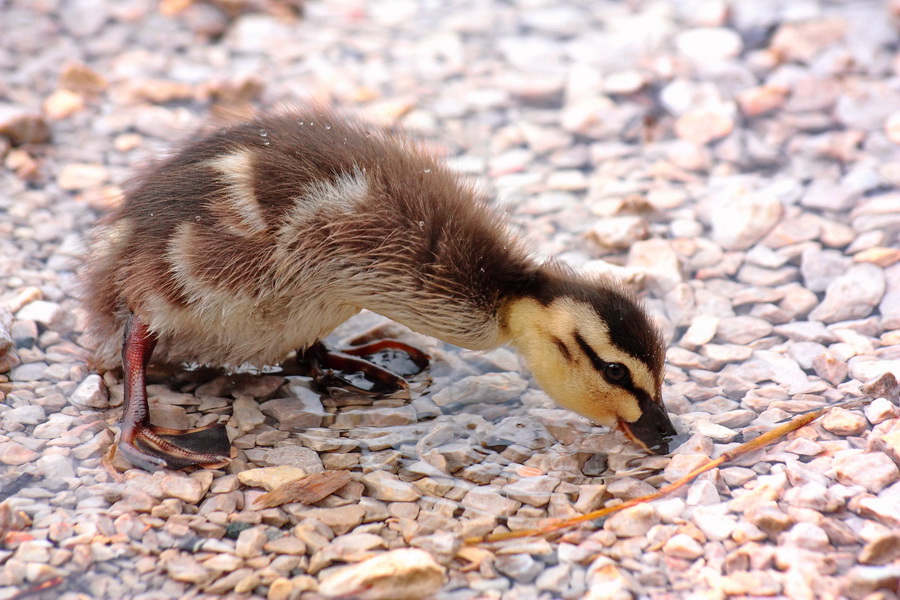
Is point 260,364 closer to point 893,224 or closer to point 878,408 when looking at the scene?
point 878,408

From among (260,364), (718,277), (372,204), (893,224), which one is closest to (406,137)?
(372,204)

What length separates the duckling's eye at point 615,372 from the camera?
8.45 feet

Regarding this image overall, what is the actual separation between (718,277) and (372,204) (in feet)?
4.58

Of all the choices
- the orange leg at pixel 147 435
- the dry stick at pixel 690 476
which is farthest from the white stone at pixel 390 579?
the orange leg at pixel 147 435

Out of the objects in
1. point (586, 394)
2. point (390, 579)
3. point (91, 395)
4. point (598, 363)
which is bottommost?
point (91, 395)

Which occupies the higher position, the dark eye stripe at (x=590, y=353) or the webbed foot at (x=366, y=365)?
the dark eye stripe at (x=590, y=353)

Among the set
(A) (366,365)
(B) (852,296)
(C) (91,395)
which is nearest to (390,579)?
(A) (366,365)

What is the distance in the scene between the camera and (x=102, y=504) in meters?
2.37

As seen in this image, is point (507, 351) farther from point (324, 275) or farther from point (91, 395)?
point (91, 395)

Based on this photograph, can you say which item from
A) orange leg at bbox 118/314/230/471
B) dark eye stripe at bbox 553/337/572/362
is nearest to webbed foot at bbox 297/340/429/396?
orange leg at bbox 118/314/230/471

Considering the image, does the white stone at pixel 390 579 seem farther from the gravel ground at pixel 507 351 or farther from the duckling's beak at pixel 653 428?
the duckling's beak at pixel 653 428

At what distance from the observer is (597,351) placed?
2.58 m

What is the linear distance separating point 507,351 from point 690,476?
0.88m

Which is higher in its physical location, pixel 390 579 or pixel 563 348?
pixel 563 348
